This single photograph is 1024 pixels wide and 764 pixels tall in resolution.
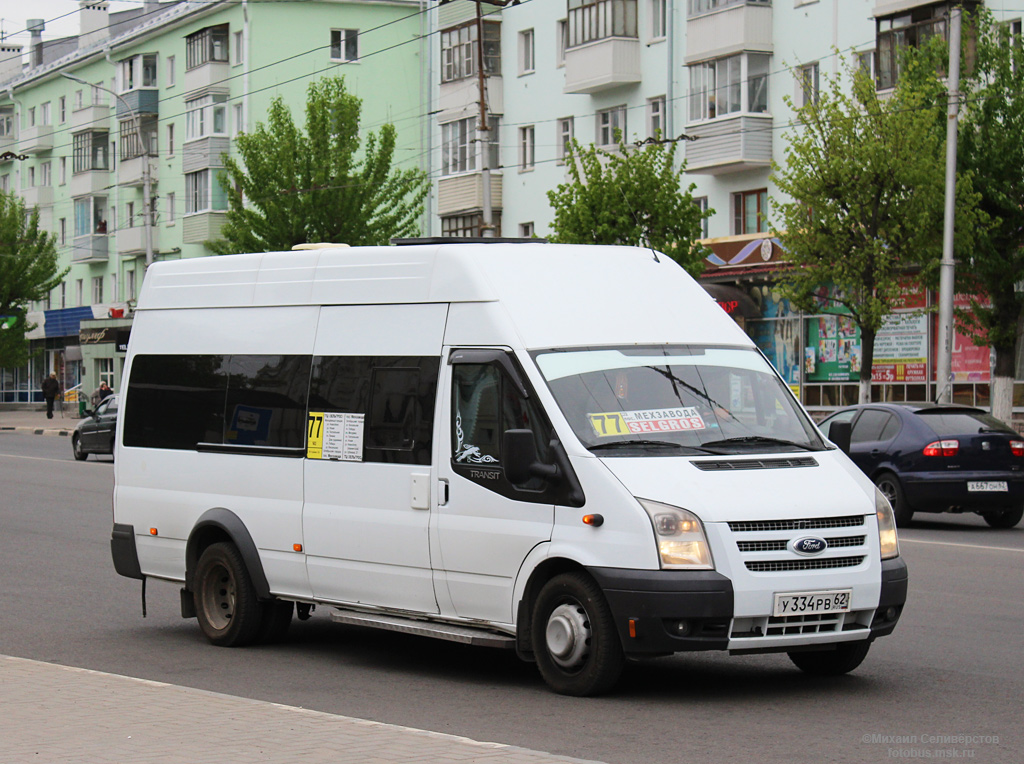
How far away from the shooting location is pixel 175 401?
11078 mm

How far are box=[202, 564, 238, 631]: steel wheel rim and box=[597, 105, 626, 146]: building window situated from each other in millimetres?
35548

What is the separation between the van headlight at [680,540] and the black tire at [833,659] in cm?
126

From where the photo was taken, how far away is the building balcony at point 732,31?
1550 inches

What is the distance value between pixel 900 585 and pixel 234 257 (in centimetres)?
489

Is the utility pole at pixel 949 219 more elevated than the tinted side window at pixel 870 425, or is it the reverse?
the utility pole at pixel 949 219

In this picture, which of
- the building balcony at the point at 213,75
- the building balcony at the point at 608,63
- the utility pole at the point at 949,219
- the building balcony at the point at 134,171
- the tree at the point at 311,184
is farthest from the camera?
the building balcony at the point at 134,171

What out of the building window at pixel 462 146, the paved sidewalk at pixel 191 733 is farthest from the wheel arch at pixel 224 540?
the building window at pixel 462 146

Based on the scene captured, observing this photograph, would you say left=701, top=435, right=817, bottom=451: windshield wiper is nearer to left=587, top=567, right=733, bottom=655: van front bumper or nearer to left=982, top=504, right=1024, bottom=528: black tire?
left=587, top=567, right=733, bottom=655: van front bumper

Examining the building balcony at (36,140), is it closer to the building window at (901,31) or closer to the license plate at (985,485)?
the building window at (901,31)

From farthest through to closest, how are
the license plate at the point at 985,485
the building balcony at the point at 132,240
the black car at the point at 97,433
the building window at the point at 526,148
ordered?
the building balcony at the point at 132,240
the building window at the point at 526,148
the black car at the point at 97,433
the license plate at the point at 985,485

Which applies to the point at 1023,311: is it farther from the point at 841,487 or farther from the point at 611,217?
the point at 841,487

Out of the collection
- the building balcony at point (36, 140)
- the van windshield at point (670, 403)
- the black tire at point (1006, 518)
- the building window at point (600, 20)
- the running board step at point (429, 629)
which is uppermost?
the building balcony at point (36, 140)

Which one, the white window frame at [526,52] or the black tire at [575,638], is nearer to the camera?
the black tire at [575,638]

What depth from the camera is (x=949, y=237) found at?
27938 millimetres
